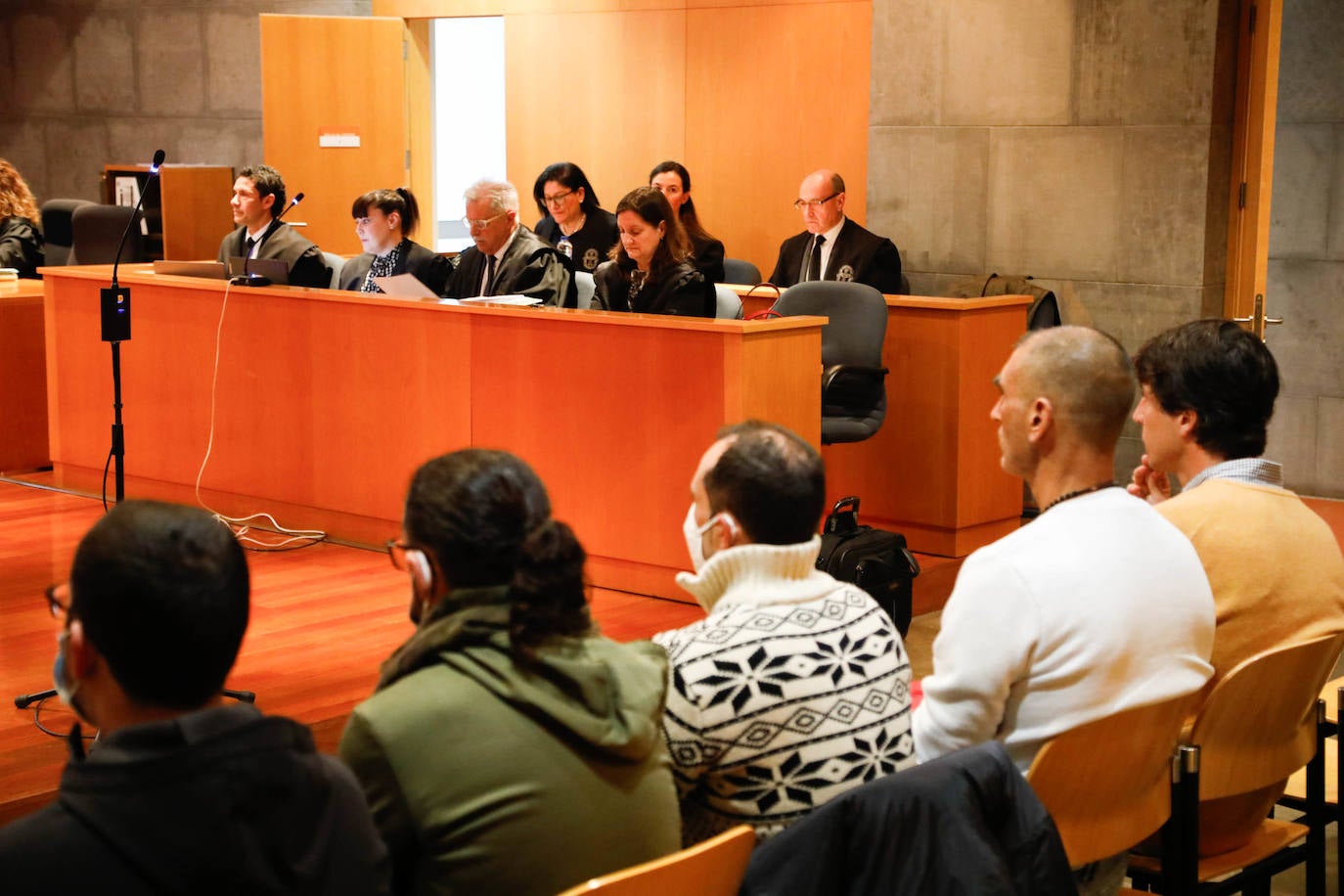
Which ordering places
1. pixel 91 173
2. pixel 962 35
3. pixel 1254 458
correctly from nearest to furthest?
1. pixel 1254 458
2. pixel 962 35
3. pixel 91 173

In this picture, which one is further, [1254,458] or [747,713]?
[1254,458]

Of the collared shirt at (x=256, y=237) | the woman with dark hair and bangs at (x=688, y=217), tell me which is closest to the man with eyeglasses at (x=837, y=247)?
the woman with dark hair and bangs at (x=688, y=217)

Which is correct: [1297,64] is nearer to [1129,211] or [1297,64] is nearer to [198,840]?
[1129,211]

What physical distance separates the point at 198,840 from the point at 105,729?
0.19 m

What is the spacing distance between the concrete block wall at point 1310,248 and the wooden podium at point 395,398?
3369 millimetres

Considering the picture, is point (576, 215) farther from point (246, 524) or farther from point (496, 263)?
point (246, 524)

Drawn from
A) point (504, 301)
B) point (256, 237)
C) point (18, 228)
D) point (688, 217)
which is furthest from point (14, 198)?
point (504, 301)

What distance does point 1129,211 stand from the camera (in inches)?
255

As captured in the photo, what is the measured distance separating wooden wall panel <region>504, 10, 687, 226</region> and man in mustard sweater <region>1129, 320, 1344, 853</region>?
6.04 meters

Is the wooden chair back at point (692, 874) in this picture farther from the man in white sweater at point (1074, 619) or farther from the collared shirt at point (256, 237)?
the collared shirt at point (256, 237)

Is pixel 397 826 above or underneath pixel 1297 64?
underneath

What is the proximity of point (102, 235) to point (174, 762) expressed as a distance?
338 inches

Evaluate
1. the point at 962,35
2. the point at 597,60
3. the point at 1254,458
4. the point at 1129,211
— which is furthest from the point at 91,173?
the point at 1254,458

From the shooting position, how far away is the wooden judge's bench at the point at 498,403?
16.8 feet
